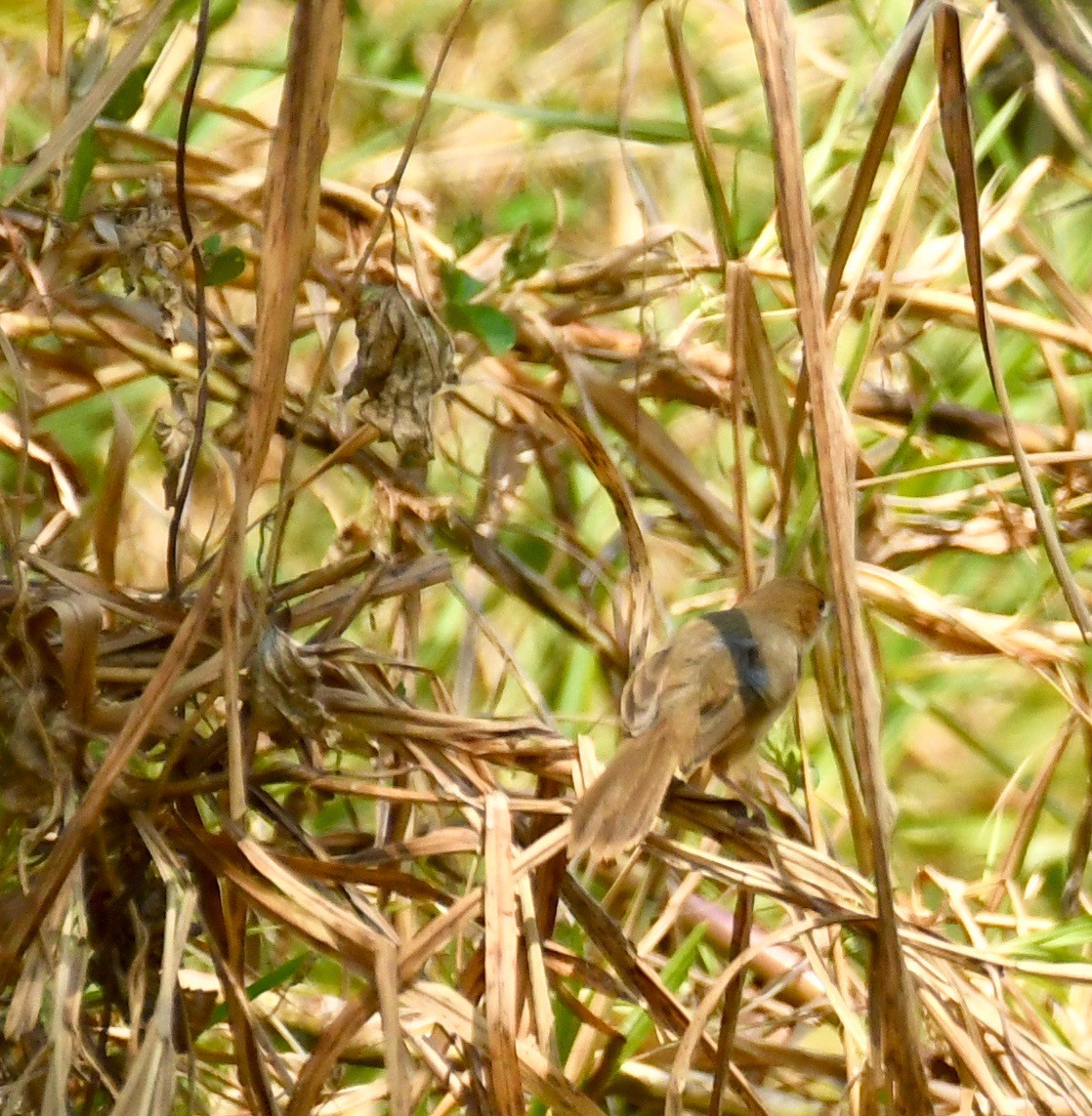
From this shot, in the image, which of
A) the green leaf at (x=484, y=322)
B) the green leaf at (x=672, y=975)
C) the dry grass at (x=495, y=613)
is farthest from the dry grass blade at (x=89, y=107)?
the green leaf at (x=672, y=975)

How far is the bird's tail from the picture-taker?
4.11ft

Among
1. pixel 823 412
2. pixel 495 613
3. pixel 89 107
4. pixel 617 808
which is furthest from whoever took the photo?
pixel 495 613

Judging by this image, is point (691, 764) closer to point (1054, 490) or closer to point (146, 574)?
point (1054, 490)

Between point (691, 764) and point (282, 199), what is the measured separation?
2.65ft

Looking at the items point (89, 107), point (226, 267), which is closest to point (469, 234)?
point (226, 267)

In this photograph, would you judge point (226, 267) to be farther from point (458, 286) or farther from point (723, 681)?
point (723, 681)

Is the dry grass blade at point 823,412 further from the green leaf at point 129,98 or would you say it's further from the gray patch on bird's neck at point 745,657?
the green leaf at point 129,98

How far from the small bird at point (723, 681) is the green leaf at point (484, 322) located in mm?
385

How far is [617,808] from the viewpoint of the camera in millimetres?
1276

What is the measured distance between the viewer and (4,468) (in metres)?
2.31

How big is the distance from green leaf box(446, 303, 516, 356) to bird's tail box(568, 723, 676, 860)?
55cm

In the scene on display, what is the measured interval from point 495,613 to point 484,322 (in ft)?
2.83

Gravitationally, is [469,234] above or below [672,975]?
above

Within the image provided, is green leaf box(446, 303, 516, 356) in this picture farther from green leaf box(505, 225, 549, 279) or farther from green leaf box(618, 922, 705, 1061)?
green leaf box(618, 922, 705, 1061)
